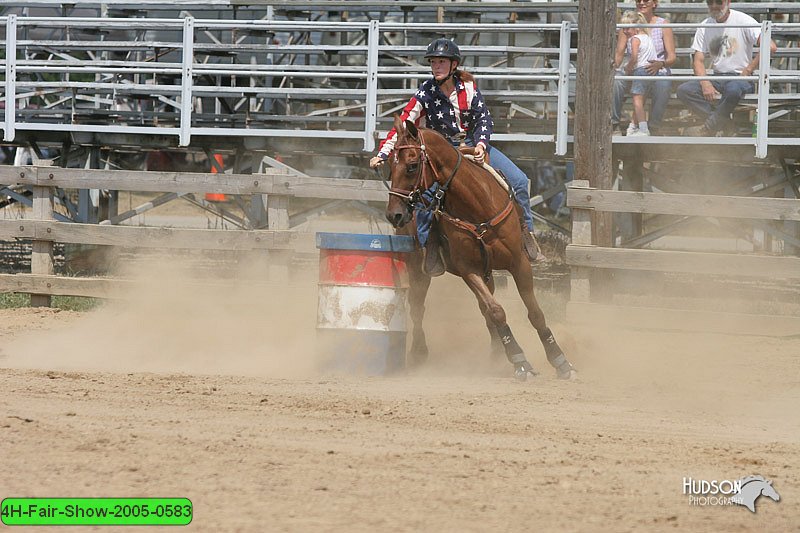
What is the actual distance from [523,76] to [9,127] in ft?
21.8

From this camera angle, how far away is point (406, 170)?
8273 millimetres

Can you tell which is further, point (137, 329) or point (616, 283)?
point (616, 283)

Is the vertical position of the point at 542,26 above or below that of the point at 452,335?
above

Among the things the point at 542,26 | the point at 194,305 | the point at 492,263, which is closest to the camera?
the point at 492,263

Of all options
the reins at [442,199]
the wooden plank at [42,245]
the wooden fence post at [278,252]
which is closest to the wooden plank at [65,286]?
the wooden plank at [42,245]

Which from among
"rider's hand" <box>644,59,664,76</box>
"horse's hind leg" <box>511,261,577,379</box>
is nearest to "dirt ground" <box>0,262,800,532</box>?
"horse's hind leg" <box>511,261,577,379</box>

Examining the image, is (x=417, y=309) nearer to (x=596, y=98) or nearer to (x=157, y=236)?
(x=596, y=98)

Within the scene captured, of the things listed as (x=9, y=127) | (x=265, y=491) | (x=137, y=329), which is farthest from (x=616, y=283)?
(x=265, y=491)

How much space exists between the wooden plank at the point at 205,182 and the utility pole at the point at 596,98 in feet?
7.22

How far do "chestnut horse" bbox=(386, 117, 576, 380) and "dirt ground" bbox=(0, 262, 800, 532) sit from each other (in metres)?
0.41

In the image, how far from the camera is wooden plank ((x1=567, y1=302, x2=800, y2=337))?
11070 millimetres

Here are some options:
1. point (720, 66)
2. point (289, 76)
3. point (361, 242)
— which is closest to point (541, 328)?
point (361, 242)

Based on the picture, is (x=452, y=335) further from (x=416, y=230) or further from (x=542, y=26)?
(x=542, y=26)

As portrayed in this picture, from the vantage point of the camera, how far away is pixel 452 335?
421 inches
